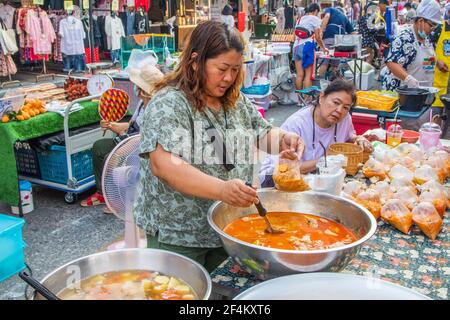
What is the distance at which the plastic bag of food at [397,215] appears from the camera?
1.95 meters

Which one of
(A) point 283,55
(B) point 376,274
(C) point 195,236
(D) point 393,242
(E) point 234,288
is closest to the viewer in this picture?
(E) point 234,288

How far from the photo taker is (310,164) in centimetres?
274

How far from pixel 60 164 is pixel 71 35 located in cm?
716

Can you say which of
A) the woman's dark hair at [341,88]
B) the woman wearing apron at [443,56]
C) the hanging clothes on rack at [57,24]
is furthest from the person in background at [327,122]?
the hanging clothes on rack at [57,24]

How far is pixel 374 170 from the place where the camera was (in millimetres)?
Answer: 2570

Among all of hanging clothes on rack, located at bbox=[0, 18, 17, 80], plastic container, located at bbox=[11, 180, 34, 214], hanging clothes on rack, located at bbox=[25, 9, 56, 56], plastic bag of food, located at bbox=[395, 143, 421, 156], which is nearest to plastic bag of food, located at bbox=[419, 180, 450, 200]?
plastic bag of food, located at bbox=[395, 143, 421, 156]

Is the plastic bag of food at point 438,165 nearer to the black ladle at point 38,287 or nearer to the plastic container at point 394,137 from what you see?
the plastic container at point 394,137

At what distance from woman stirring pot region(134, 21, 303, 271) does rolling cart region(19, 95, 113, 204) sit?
2831 mm

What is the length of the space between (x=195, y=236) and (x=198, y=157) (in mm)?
324

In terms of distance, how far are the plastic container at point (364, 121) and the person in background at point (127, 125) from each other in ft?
7.19

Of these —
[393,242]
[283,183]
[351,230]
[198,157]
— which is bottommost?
[393,242]

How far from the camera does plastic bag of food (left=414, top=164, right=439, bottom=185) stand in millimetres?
2412

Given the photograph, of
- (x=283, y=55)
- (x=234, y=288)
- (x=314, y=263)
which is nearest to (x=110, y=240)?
(x=234, y=288)
